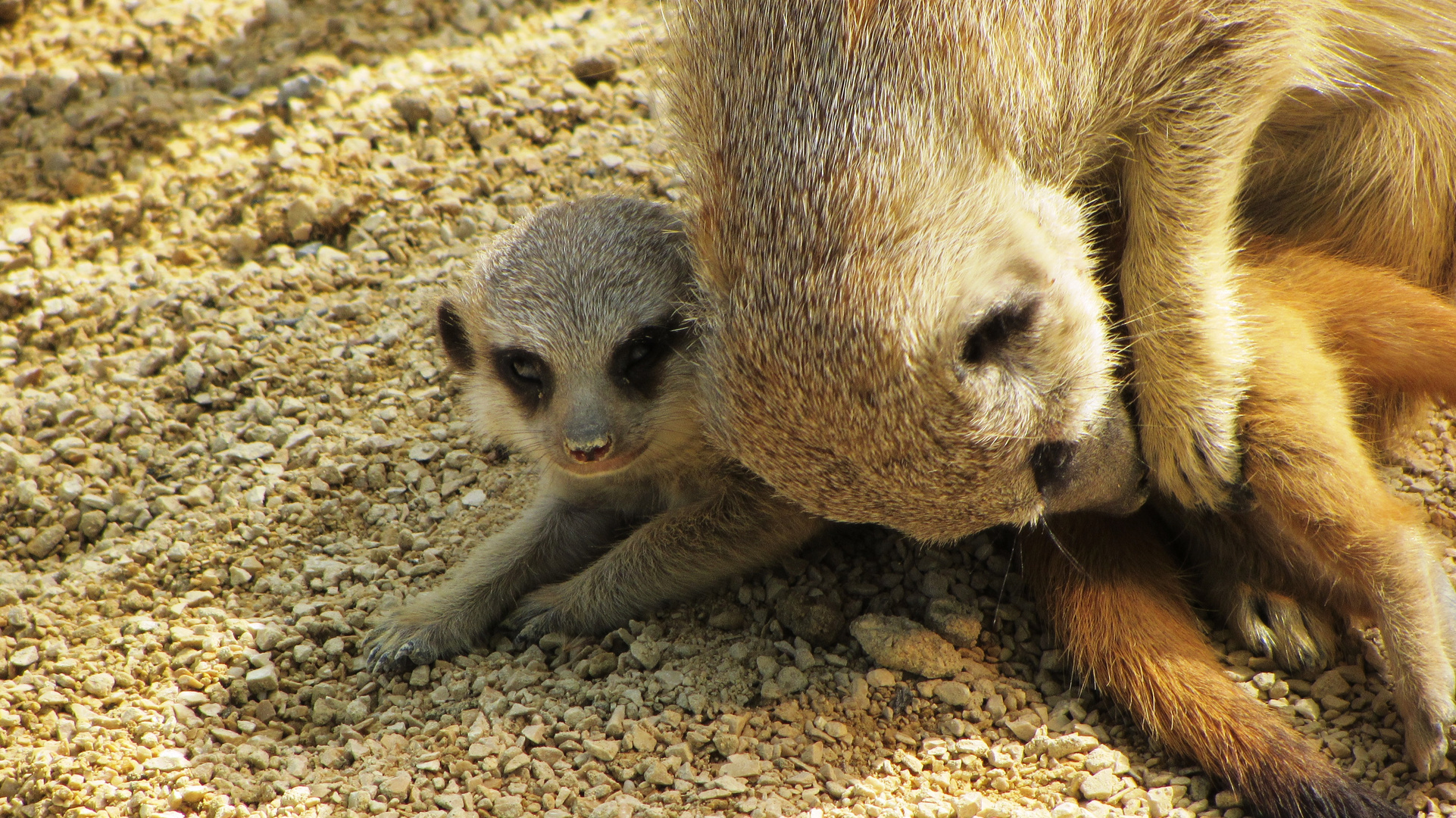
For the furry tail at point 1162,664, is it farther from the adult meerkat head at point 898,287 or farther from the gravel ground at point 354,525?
the adult meerkat head at point 898,287

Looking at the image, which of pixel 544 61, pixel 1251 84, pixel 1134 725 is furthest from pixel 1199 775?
pixel 544 61

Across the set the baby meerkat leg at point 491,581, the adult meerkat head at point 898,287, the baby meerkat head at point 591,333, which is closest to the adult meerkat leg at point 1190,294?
the adult meerkat head at point 898,287

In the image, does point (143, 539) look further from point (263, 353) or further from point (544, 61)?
point (544, 61)

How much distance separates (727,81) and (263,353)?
6.62ft

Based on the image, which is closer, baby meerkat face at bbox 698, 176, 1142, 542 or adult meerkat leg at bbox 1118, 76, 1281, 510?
baby meerkat face at bbox 698, 176, 1142, 542

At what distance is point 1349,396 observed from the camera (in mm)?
2863

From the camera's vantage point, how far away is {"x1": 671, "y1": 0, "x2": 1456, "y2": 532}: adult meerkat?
8.13ft

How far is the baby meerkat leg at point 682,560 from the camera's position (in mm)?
Result: 3309

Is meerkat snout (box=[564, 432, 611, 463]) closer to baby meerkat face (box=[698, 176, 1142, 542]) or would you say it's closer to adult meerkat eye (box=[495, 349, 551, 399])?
adult meerkat eye (box=[495, 349, 551, 399])

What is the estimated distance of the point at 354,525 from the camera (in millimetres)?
3684

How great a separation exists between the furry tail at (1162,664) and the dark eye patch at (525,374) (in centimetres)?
137

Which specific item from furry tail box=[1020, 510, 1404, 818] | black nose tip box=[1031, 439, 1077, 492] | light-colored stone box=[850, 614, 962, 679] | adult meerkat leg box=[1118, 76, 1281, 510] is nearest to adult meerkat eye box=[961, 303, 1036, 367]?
black nose tip box=[1031, 439, 1077, 492]

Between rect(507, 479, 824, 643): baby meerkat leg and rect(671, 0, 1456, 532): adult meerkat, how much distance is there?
25.8 inches

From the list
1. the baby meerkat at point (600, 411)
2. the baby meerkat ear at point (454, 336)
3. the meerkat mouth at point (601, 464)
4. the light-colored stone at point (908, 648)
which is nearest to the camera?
the light-colored stone at point (908, 648)
